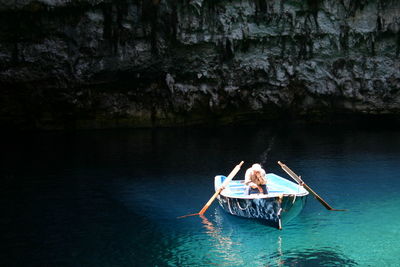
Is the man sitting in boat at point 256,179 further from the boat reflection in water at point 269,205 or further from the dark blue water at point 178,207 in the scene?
the dark blue water at point 178,207

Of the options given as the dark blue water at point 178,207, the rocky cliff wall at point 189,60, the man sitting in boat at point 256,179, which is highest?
the rocky cliff wall at point 189,60

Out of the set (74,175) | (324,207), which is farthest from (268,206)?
(74,175)

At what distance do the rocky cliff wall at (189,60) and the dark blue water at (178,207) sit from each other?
8153 mm

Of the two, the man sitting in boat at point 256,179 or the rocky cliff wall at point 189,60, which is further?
the rocky cliff wall at point 189,60

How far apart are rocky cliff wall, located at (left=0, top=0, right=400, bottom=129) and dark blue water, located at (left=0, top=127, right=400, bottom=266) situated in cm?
815

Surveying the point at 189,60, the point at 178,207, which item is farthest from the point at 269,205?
the point at 189,60

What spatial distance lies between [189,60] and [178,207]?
23771mm

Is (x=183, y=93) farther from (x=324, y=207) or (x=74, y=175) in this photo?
(x=324, y=207)

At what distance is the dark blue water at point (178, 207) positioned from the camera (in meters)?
11.8

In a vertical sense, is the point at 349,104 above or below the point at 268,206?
above

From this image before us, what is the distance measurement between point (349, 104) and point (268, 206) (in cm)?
3108

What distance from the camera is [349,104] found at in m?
41.3

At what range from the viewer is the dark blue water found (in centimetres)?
1175

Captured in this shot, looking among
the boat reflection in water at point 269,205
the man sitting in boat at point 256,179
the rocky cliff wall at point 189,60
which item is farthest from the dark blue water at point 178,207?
the rocky cliff wall at point 189,60
